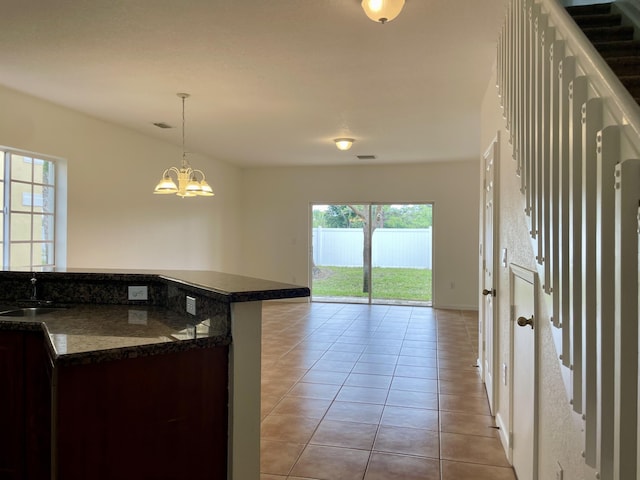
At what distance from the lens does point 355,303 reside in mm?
8344

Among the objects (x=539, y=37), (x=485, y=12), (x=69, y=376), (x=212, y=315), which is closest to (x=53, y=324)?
(x=69, y=376)

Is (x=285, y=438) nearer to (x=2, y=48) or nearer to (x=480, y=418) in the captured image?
(x=480, y=418)

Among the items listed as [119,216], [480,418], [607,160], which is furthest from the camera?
[119,216]

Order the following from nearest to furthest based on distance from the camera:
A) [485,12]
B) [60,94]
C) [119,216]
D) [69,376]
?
[69,376]
[485,12]
[60,94]
[119,216]

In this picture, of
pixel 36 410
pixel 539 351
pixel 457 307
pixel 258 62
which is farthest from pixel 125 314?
pixel 457 307

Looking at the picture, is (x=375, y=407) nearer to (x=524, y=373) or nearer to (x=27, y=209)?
(x=524, y=373)

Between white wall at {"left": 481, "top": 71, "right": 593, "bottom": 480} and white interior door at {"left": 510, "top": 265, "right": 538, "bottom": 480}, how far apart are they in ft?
0.23

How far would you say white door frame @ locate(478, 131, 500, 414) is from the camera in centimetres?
323

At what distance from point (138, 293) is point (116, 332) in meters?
0.67

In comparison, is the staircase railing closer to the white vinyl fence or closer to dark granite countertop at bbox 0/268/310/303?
dark granite countertop at bbox 0/268/310/303

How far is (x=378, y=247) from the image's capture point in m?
8.34

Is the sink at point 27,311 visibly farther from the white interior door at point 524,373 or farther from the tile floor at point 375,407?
the white interior door at point 524,373

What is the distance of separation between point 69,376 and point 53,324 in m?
0.55

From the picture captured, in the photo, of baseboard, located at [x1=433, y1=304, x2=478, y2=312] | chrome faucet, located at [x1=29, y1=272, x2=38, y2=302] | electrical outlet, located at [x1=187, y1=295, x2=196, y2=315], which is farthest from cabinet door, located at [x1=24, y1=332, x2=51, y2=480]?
baseboard, located at [x1=433, y1=304, x2=478, y2=312]
